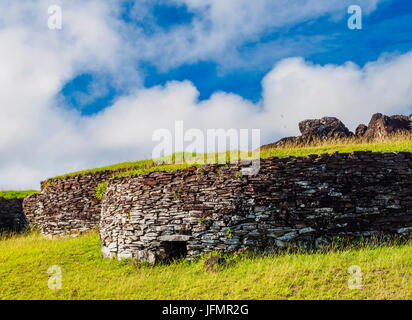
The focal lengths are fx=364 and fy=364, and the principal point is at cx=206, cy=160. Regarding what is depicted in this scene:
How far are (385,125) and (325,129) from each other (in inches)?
160

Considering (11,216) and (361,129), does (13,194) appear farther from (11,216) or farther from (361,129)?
(361,129)

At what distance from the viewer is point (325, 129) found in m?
26.4

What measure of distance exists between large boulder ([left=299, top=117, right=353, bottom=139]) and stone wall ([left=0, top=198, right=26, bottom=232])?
19609mm

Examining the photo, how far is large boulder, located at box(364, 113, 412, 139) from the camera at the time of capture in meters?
25.4

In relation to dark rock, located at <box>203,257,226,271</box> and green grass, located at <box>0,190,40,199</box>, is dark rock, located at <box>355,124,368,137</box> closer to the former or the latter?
dark rock, located at <box>203,257,226,271</box>

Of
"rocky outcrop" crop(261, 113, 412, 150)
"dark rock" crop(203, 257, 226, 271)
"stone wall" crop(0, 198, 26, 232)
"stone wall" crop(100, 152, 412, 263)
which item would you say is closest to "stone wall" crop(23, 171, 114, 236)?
"stone wall" crop(0, 198, 26, 232)

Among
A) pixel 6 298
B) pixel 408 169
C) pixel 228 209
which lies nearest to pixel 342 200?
pixel 408 169

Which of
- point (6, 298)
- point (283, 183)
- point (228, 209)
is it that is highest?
point (283, 183)

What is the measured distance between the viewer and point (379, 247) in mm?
10773

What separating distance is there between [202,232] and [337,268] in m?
4.22

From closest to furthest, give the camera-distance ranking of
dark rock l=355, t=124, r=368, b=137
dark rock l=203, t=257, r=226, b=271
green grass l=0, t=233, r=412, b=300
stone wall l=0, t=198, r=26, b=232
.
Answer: green grass l=0, t=233, r=412, b=300 → dark rock l=203, t=257, r=226, b=271 → stone wall l=0, t=198, r=26, b=232 → dark rock l=355, t=124, r=368, b=137

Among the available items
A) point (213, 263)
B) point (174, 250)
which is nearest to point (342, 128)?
point (174, 250)
